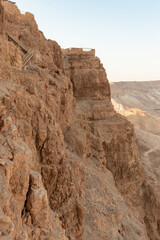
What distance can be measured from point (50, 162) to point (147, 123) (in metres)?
54.3

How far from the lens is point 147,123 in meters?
58.6

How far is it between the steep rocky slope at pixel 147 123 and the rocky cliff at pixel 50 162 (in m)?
1.10

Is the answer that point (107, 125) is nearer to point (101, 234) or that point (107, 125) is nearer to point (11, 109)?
point (101, 234)

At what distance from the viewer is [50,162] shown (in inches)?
307

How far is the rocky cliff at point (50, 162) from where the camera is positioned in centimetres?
495

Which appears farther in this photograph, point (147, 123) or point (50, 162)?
point (147, 123)

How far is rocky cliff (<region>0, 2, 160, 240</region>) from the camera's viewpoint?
4.95 m

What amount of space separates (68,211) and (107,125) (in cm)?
1416

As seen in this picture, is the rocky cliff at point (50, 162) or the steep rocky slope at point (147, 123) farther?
the steep rocky slope at point (147, 123)

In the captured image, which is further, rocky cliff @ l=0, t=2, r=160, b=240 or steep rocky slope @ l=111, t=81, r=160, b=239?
steep rocky slope @ l=111, t=81, r=160, b=239

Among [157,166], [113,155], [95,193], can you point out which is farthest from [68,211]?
[157,166]

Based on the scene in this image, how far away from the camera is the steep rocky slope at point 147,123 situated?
2014 cm

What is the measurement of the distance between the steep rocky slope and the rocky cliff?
110 centimetres

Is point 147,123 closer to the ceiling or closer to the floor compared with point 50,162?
closer to the floor
